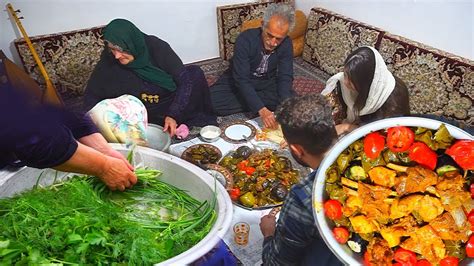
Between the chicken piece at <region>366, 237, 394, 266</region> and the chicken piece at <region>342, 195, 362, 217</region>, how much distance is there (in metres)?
0.07

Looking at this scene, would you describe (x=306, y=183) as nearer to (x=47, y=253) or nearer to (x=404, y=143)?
(x=404, y=143)

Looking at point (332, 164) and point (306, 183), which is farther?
point (306, 183)

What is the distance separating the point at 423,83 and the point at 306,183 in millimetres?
1979

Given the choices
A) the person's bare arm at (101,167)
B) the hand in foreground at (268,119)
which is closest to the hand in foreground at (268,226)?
the person's bare arm at (101,167)

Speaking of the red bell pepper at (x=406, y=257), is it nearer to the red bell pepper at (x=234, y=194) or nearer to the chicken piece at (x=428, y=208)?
the chicken piece at (x=428, y=208)

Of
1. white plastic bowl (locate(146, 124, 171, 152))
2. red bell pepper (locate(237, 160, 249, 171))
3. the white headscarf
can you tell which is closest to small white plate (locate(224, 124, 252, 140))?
red bell pepper (locate(237, 160, 249, 171))

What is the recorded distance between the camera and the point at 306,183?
114cm

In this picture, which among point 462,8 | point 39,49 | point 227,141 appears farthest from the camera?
point 39,49

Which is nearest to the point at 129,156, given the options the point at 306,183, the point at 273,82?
the point at 306,183

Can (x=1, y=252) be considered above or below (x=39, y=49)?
above

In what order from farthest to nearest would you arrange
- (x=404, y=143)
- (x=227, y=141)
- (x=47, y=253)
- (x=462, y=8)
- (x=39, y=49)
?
1. (x=39, y=49)
2. (x=462, y=8)
3. (x=227, y=141)
4. (x=47, y=253)
5. (x=404, y=143)

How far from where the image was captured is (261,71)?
9.55ft

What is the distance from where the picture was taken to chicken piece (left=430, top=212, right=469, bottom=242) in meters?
0.75

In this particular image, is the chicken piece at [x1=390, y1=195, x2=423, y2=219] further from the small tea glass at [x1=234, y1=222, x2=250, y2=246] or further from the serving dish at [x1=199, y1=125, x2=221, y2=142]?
the serving dish at [x1=199, y1=125, x2=221, y2=142]
